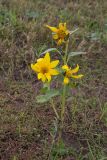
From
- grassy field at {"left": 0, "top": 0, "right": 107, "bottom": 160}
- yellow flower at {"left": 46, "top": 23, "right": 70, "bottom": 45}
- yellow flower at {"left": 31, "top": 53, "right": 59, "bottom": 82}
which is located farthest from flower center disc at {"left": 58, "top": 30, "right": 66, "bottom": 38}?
grassy field at {"left": 0, "top": 0, "right": 107, "bottom": 160}

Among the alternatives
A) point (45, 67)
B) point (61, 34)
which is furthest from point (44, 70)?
point (61, 34)

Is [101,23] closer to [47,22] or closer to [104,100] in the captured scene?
[47,22]

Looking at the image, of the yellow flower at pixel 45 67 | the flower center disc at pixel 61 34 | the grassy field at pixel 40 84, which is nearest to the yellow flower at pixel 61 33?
the flower center disc at pixel 61 34

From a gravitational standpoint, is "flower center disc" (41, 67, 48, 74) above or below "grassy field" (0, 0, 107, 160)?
above

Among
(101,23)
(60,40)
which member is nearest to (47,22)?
(101,23)

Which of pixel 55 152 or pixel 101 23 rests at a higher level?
pixel 101 23

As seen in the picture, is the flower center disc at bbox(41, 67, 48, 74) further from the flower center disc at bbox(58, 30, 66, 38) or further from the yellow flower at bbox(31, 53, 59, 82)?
the flower center disc at bbox(58, 30, 66, 38)

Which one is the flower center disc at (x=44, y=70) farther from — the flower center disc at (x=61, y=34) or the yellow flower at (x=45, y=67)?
the flower center disc at (x=61, y=34)

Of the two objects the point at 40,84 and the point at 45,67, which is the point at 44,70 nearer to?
the point at 45,67

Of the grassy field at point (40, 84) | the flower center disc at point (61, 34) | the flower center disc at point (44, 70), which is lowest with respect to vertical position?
the grassy field at point (40, 84)
